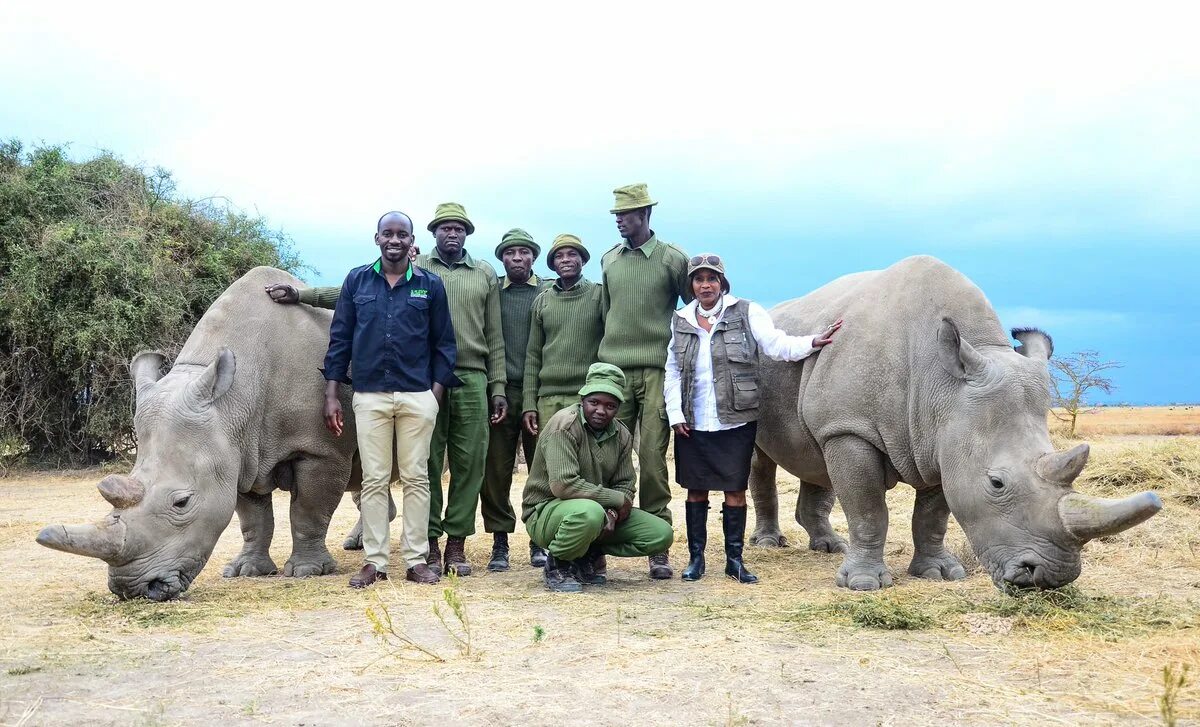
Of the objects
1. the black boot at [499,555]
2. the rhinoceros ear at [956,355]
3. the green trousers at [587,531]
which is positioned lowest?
the black boot at [499,555]

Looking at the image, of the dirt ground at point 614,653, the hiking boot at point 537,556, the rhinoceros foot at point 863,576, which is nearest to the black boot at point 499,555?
the hiking boot at point 537,556

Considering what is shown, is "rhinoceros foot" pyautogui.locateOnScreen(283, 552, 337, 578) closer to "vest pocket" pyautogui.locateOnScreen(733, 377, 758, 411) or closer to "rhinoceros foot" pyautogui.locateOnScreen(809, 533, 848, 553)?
"vest pocket" pyautogui.locateOnScreen(733, 377, 758, 411)

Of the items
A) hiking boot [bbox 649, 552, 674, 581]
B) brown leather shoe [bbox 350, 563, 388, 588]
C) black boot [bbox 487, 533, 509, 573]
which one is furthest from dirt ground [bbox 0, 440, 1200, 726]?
black boot [bbox 487, 533, 509, 573]

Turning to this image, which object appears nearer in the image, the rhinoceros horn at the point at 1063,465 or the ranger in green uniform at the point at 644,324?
the rhinoceros horn at the point at 1063,465

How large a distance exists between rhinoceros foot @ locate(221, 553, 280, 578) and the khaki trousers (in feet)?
3.52

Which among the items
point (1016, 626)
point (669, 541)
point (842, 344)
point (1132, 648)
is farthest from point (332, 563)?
point (1132, 648)

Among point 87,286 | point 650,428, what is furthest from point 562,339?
point 87,286

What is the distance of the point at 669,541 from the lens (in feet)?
23.4

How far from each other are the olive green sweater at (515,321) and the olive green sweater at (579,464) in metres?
1.07

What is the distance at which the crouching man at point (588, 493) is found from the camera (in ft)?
22.0

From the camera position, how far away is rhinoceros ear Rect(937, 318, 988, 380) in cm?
620

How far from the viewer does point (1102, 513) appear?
5.26m

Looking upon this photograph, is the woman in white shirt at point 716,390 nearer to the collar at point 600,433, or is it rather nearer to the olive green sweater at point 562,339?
the collar at point 600,433

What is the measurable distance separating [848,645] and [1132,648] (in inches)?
49.7
